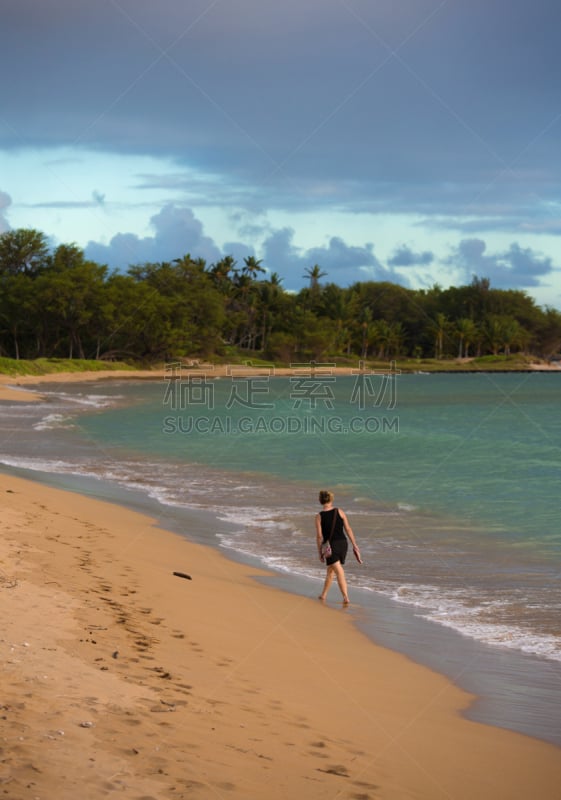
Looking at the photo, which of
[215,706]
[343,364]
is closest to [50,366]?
[343,364]

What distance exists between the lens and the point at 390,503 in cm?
1686

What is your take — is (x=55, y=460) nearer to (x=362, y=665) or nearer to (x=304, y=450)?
(x=304, y=450)

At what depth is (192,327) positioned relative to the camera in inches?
3863

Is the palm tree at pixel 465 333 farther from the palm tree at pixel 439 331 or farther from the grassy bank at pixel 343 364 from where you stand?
the palm tree at pixel 439 331

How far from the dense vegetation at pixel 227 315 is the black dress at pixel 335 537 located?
77430 mm

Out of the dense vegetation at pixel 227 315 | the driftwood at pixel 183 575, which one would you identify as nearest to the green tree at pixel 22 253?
the dense vegetation at pixel 227 315

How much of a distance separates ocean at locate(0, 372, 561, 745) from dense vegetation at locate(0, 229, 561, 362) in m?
47.8

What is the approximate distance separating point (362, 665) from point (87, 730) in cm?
283

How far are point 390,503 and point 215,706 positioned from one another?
39.1 feet

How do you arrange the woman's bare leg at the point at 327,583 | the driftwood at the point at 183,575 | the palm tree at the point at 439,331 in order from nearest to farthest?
the woman's bare leg at the point at 327,583 → the driftwood at the point at 183,575 → the palm tree at the point at 439,331

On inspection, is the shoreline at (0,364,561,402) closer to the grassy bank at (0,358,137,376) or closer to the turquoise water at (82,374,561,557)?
the grassy bank at (0,358,137,376)

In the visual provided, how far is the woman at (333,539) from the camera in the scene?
916 cm

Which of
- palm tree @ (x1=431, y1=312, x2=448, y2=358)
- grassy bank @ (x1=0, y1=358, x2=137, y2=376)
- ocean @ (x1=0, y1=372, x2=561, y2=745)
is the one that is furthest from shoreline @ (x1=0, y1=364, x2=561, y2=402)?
ocean @ (x1=0, y1=372, x2=561, y2=745)

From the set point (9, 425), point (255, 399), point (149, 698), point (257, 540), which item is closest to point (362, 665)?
point (149, 698)
